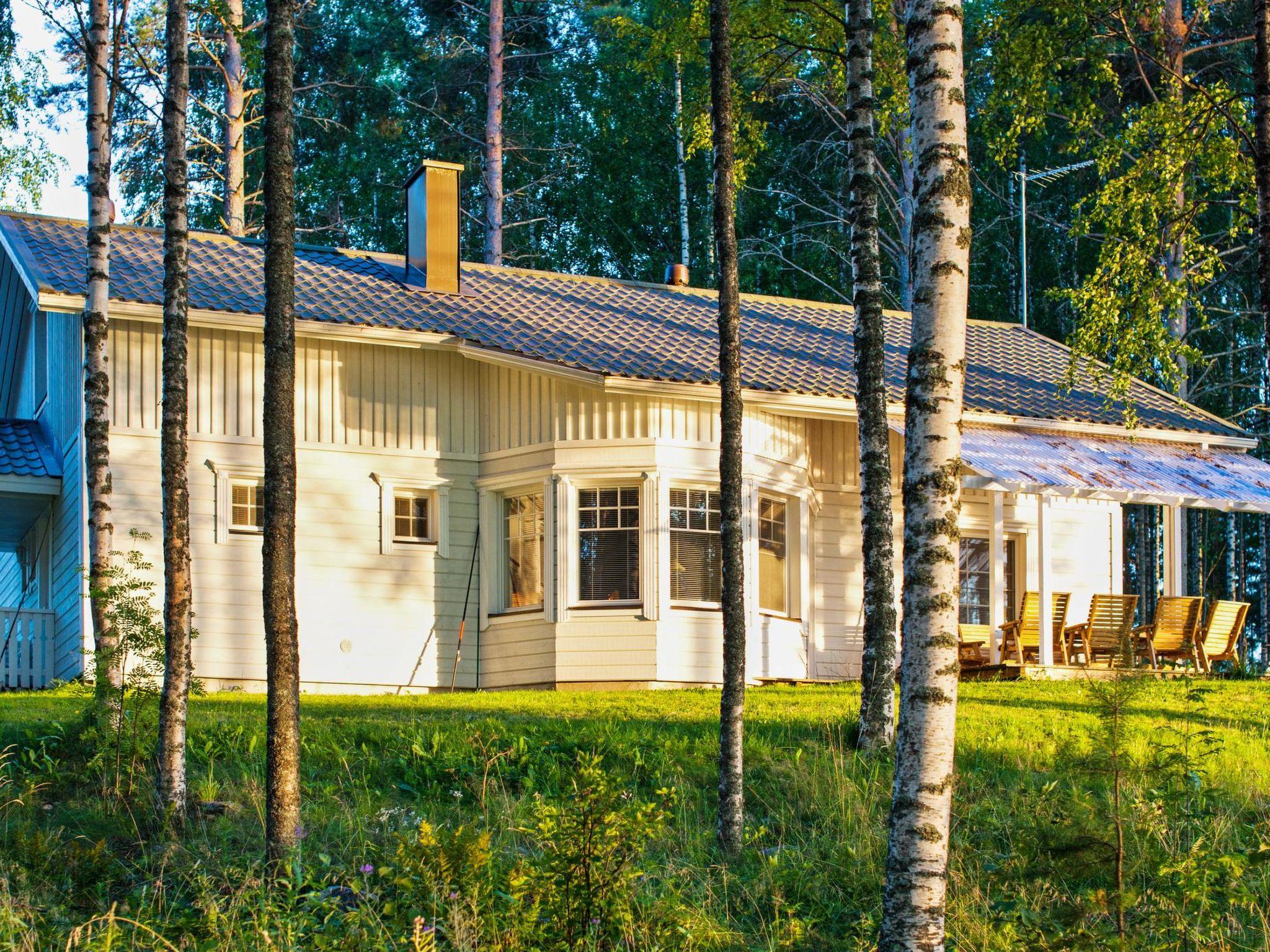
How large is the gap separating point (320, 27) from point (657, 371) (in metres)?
22.4

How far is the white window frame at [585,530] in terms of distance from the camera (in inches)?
677

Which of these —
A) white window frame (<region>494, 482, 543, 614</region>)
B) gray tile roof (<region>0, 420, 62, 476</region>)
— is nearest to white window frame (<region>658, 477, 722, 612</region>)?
white window frame (<region>494, 482, 543, 614</region>)

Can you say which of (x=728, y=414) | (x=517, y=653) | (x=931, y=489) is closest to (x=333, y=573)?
(x=517, y=653)

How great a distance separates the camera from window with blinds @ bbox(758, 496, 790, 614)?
719 inches

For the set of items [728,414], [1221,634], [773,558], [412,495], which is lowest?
[1221,634]

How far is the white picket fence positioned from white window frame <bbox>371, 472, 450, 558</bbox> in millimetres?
3924

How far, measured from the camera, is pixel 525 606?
17828 mm

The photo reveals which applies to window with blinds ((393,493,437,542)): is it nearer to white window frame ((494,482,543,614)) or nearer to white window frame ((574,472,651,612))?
white window frame ((494,482,543,614))

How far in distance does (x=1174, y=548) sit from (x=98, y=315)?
13.4 metres

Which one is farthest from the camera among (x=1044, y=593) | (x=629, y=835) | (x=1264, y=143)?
(x=1044, y=593)

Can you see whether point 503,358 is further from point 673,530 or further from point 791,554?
point 791,554

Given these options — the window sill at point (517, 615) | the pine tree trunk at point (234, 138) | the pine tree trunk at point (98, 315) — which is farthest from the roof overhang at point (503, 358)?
the pine tree trunk at point (234, 138)

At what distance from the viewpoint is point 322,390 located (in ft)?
57.8

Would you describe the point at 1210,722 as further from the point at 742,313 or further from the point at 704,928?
the point at 742,313
